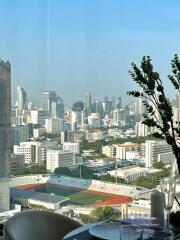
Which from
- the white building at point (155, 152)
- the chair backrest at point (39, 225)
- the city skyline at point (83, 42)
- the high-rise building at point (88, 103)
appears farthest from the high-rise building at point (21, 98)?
the chair backrest at point (39, 225)

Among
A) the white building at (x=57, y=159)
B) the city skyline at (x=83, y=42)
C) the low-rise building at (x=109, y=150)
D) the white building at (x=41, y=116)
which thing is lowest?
the white building at (x=57, y=159)

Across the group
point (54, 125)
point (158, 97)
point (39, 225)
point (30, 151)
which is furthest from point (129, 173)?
point (158, 97)

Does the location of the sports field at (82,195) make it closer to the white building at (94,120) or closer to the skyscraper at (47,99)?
the white building at (94,120)

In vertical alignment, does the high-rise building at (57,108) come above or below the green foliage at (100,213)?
above

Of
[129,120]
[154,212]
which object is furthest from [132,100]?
[154,212]

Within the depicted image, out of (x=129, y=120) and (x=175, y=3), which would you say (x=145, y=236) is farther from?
(x=175, y=3)

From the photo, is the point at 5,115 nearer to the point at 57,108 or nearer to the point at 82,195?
the point at 57,108

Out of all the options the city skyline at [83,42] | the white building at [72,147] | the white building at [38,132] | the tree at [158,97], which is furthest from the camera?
the white building at [38,132]

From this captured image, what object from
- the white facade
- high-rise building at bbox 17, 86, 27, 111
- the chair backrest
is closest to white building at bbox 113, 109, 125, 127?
high-rise building at bbox 17, 86, 27, 111
